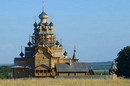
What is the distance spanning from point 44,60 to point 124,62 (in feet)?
50.0

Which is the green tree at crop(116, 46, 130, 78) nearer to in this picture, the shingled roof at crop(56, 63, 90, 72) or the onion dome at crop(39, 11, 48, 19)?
the shingled roof at crop(56, 63, 90, 72)

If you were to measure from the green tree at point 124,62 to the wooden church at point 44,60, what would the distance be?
265 inches

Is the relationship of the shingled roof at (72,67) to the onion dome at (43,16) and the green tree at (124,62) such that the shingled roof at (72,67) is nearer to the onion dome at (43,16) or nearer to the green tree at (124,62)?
the green tree at (124,62)

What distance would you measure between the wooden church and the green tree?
673 centimetres

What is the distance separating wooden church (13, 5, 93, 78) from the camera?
7094 centimetres

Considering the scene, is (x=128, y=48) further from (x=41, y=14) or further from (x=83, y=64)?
(x=41, y=14)

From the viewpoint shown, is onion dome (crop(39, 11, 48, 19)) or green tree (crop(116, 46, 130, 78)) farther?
onion dome (crop(39, 11, 48, 19))

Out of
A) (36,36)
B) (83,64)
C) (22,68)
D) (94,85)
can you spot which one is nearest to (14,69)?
(22,68)

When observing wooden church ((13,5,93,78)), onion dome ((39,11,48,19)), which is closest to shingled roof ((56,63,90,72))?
wooden church ((13,5,93,78))

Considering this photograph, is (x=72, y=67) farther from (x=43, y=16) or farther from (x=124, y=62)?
(x=43, y=16)

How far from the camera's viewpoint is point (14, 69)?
249 feet

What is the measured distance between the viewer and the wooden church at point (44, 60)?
70.9 m

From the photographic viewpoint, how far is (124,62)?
65.0 m

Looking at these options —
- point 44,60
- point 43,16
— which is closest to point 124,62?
point 44,60
